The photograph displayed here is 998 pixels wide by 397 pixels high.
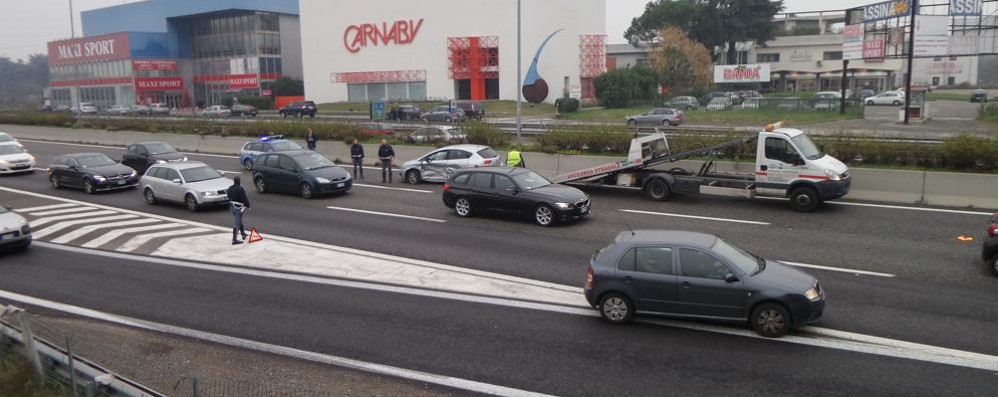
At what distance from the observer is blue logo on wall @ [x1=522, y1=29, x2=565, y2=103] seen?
7425 centimetres

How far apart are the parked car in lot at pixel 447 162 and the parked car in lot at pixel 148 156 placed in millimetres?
10131

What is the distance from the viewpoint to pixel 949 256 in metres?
14.4

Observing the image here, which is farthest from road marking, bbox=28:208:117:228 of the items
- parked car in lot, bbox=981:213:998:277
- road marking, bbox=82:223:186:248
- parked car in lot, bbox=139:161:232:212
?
parked car in lot, bbox=981:213:998:277

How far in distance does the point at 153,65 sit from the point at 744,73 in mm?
80340

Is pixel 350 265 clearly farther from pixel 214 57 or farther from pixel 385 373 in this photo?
pixel 214 57

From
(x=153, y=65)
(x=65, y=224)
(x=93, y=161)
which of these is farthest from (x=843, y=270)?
(x=153, y=65)

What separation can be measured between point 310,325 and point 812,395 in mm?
7246

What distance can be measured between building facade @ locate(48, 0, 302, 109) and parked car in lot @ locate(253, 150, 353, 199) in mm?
79508

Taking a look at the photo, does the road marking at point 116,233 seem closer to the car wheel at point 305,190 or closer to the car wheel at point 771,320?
the car wheel at point 305,190

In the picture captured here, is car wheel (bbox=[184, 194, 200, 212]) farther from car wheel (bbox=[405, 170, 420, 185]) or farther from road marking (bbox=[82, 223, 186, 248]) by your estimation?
car wheel (bbox=[405, 170, 420, 185])

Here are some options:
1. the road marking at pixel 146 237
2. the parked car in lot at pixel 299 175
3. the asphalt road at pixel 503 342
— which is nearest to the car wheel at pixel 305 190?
the parked car in lot at pixel 299 175

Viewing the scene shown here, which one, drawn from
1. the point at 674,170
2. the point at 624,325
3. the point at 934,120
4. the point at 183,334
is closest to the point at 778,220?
the point at 674,170

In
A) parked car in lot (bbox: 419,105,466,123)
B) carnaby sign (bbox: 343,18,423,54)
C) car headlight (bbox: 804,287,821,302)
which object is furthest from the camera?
carnaby sign (bbox: 343,18,423,54)

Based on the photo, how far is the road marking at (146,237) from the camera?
17089 mm
